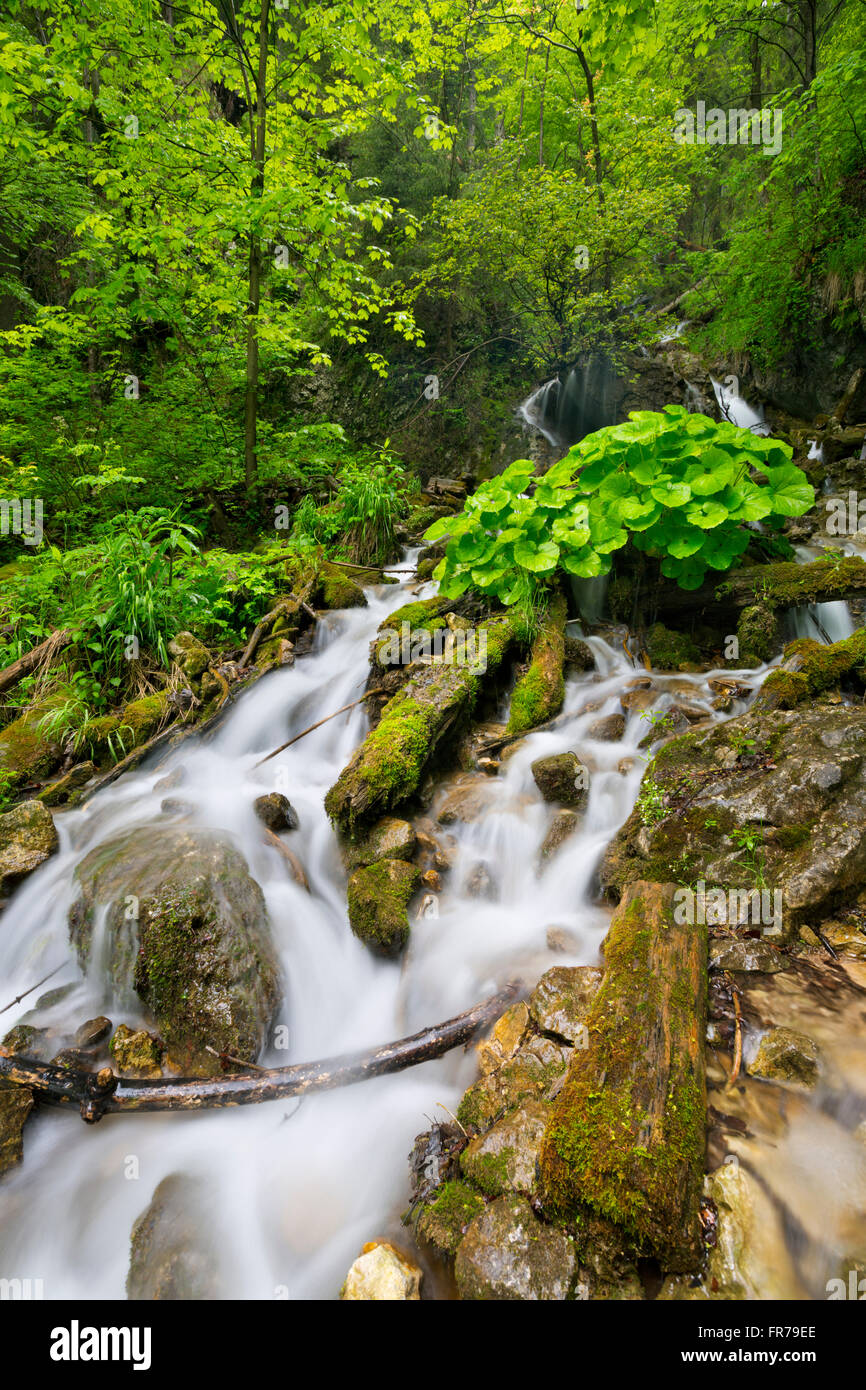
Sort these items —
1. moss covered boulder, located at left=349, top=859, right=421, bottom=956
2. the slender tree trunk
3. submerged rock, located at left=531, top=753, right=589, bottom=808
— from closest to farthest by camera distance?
moss covered boulder, located at left=349, top=859, right=421, bottom=956
submerged rock, located at left=531, top=753, right=589, bottom=808
the slender tree trunk

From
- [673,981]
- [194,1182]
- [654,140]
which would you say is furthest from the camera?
[654,140]

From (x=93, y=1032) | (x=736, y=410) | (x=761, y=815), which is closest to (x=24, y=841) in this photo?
(x=93, y=1032)

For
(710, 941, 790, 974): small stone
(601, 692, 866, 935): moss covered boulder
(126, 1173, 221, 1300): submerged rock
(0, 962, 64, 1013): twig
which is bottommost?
(126, 1173, 221, 1300): submerged rock

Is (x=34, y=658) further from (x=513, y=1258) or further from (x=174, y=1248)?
(x=513, y=1258)

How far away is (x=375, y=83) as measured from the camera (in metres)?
6.62

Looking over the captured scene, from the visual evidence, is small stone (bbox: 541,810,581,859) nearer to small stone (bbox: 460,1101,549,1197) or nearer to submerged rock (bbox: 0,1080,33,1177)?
small stone (bbox: 460,1101,549,1197)

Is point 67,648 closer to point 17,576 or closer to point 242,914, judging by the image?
point 17,576

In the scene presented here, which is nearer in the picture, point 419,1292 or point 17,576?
point 419,1292

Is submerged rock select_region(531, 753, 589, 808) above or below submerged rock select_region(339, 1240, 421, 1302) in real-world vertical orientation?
above

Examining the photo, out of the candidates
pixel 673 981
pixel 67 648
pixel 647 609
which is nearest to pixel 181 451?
pixel 67 648

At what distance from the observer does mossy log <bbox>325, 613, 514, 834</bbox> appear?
362 centimetres

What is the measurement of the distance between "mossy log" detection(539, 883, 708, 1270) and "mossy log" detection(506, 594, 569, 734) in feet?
7.96

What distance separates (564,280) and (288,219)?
438 cm

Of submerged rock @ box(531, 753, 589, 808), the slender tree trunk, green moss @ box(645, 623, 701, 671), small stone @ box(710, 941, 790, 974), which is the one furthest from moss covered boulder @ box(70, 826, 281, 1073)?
the slender tree trunk
